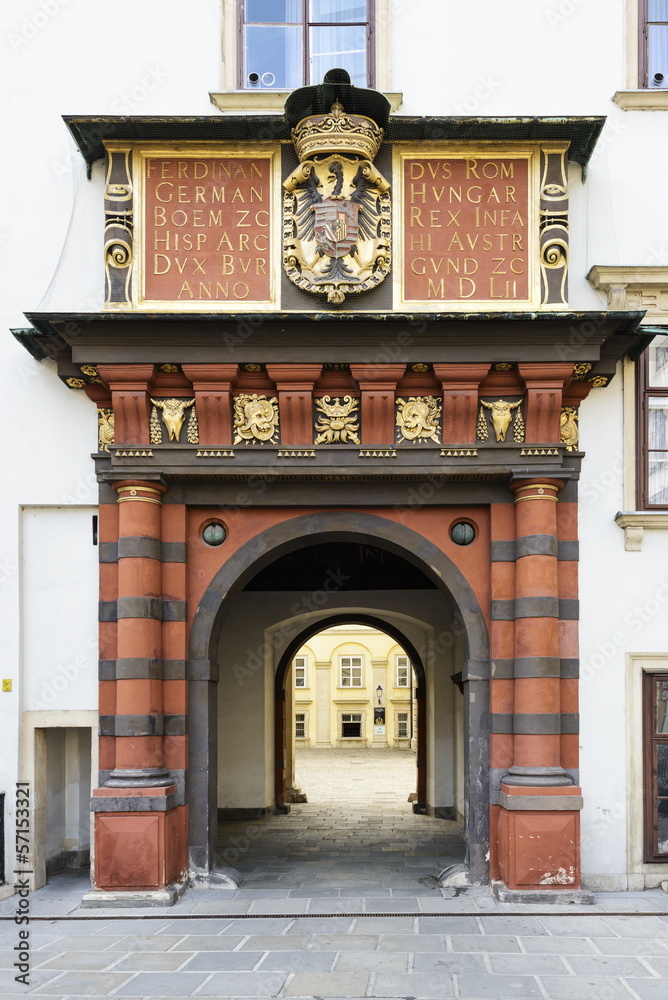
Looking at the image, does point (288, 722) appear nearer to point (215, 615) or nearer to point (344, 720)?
point (215, 615)

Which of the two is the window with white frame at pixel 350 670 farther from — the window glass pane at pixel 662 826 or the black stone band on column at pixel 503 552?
the black stone band on column at pixel 503 552

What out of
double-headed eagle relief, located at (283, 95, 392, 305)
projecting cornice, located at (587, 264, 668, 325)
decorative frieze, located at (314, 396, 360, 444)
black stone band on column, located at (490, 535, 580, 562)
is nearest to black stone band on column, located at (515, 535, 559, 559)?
black stone band on column, located at (490, 535, 580, 562)

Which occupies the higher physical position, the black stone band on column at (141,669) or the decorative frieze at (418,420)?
the decorative frieze at (418,420)

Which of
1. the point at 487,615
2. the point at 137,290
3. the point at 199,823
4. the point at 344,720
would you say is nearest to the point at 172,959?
the point at 199,823

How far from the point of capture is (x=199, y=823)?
9.20m

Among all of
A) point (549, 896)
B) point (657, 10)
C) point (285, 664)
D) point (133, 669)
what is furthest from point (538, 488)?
point (285, 664)

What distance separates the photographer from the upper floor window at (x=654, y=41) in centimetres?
966

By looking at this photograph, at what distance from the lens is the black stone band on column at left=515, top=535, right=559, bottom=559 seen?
8938mm

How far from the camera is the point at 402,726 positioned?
33594mm

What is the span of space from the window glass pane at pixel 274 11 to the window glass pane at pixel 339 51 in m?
0.24

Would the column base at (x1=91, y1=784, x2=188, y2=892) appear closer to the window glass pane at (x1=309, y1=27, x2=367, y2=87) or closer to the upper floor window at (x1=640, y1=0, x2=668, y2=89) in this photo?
the window glass pane at (x1=309, y1=27, x2=367, y2=87)

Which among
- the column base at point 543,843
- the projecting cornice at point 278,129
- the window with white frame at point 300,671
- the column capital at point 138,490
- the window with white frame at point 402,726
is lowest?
the window with white frame at point 402,726

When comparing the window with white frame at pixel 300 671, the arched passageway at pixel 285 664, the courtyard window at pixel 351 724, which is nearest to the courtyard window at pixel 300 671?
the window with white frame at pixel 300 671

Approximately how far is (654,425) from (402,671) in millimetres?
25728
